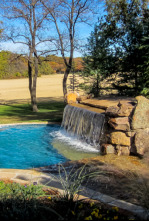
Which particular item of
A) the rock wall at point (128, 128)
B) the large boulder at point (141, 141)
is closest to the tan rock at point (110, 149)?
the rock wall at point (128, 128)

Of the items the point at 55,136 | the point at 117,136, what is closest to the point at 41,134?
the point at 55,136

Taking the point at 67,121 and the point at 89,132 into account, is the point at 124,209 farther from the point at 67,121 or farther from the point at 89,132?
the point at 67,121

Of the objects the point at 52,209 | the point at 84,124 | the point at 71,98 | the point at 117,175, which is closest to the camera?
the point at 52,209

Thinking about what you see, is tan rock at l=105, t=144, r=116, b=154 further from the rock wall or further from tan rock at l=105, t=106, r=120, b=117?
tan rock at l=105, t=106, r=120, b=117

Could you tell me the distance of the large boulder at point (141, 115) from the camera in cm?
708

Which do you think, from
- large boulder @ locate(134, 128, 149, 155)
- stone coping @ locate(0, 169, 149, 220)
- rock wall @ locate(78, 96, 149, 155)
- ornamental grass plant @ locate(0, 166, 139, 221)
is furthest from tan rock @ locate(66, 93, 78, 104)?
ornamental grass plant @ locate(0, 166, 139, 221)

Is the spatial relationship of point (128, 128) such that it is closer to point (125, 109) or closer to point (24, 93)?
point (125, 109)

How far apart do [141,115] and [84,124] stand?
2925 millimetres

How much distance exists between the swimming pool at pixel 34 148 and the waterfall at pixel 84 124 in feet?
1.44

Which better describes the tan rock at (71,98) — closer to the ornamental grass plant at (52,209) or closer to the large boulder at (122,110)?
the large boulder at (122,110)

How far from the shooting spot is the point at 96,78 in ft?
43.2

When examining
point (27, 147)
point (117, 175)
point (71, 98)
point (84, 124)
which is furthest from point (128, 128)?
point (71, 98)

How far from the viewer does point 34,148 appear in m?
8.58

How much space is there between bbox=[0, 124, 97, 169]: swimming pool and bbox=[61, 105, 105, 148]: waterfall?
1.44 feet
